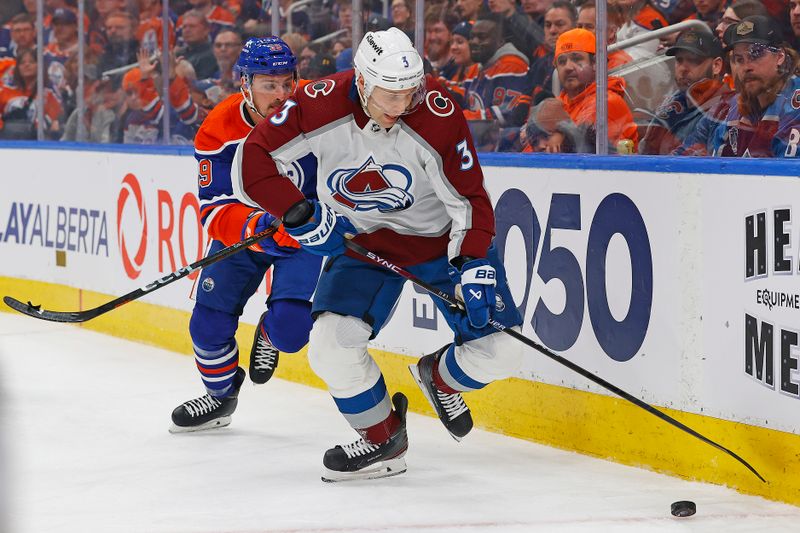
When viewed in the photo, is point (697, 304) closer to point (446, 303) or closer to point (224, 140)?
point (446, 303)

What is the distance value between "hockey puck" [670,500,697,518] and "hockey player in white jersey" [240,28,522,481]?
668 mm

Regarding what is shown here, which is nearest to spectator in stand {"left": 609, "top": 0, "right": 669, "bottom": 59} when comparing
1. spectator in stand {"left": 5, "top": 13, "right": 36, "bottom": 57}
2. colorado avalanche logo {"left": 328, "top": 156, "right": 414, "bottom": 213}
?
colorado avalanche logo {"left": 328, "top": 156, "right": 414, "bottom": 213}

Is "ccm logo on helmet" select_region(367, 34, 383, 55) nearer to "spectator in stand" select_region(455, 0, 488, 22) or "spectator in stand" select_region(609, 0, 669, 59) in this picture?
"spectator in stand" select_region(609, 0, 669, 59)

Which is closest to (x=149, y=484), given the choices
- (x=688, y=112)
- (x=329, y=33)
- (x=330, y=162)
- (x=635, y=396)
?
(x=330, y=162)

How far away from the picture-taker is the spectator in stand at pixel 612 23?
4.26m

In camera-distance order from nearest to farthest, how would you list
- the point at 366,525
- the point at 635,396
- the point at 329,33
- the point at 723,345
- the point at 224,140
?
the point at 366,525 < the point at 723,345 < the point at 635,396 < the point at 224,140 < the point at 329,33

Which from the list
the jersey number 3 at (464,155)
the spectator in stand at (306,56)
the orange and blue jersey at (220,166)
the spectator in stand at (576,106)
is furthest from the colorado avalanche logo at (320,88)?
the spectator in stand at (306,56)

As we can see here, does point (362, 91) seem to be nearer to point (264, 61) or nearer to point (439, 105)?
point (439, 105)

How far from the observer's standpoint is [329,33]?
18.5 ft

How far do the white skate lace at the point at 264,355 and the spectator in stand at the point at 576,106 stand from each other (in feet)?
3.69

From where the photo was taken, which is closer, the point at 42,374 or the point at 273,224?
the point at 273,224

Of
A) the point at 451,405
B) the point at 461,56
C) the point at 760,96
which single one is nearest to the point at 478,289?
the point at 451,405

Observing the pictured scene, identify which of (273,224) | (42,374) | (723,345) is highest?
(273,224)

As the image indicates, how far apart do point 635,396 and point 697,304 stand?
0.39m
